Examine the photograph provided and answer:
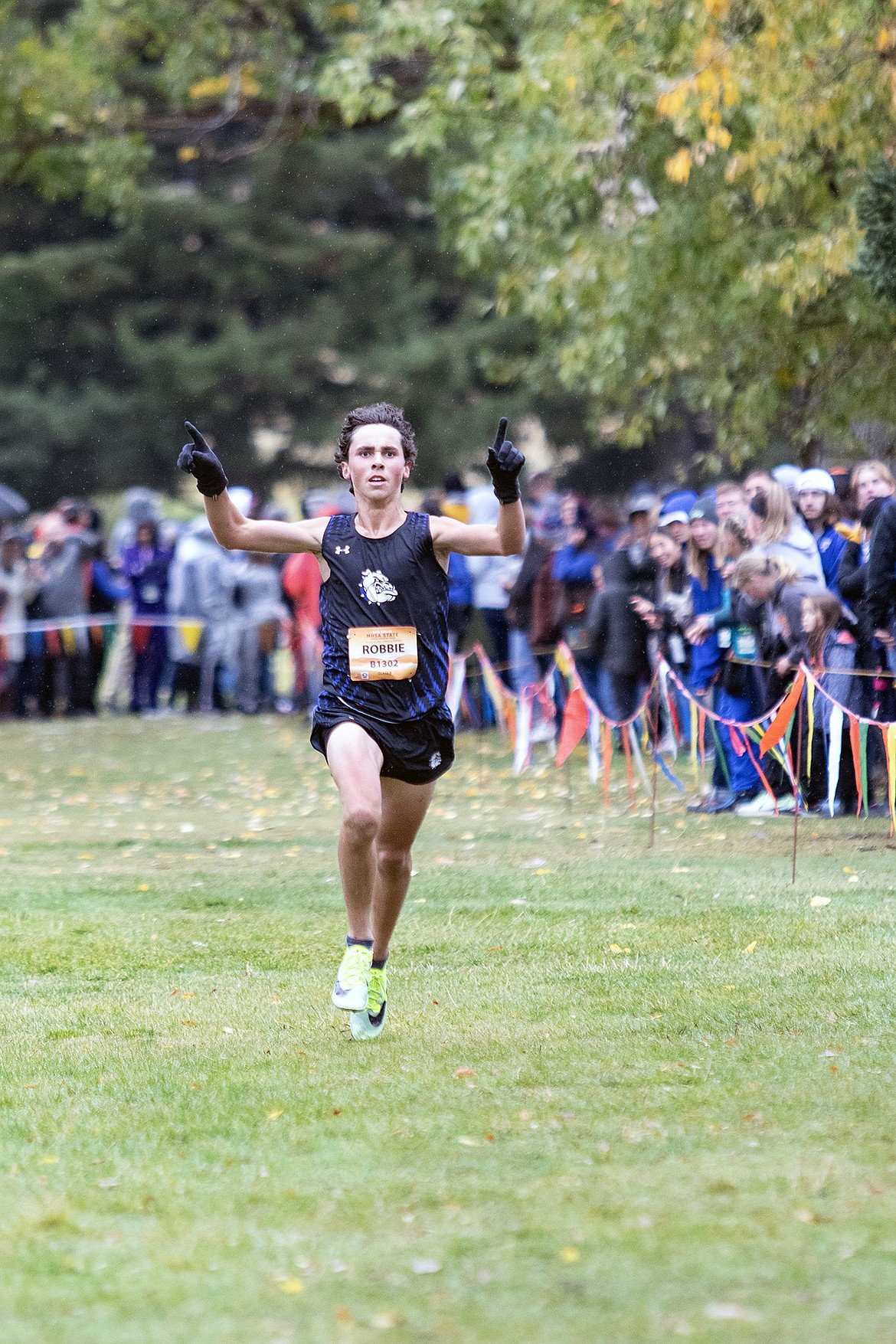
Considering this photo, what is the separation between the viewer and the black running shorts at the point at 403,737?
638 centimetres

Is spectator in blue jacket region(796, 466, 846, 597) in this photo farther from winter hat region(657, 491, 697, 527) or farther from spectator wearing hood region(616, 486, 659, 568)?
spectator wearing hood region(616, 486, 659, 568)

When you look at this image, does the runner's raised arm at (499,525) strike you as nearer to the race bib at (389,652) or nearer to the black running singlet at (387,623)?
the black running singlet at (387,623)

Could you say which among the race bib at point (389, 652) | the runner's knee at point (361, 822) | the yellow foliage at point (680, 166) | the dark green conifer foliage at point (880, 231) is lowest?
the runner's knee at point (361, 822)

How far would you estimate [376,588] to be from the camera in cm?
643

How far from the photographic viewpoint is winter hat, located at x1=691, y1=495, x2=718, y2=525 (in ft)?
40.6

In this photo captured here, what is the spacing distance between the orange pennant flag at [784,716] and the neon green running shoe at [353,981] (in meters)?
3.88

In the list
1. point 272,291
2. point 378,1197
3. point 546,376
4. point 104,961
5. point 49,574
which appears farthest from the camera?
point 272,291

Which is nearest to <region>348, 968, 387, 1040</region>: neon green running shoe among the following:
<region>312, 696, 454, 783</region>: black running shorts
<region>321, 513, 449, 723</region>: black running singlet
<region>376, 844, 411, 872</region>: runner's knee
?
<region>376, 844, 411, 872</region>: runner's knee

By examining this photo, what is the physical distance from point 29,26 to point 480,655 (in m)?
17.6

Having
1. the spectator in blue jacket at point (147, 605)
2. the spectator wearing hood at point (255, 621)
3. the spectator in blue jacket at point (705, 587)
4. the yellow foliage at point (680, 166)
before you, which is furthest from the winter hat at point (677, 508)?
the spectator in blue jacket at point (147, 605)

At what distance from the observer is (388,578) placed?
644 centimetres

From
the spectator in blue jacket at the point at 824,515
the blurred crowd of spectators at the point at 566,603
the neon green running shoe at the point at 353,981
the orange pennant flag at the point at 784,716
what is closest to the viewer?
the neon green running shoe at the point at 353,981

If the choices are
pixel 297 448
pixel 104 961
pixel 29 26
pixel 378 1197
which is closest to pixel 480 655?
pixel 104 961

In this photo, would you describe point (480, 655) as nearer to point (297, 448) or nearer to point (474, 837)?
point (474, 837)
